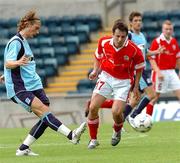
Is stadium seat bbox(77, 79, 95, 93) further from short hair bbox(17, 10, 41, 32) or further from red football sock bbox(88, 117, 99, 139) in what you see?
short hair bbox(17, 10, 41, 32)

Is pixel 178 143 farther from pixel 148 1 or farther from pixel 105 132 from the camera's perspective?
pixel 148 1

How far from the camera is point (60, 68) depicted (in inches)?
1073

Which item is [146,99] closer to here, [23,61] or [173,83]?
[173,83]

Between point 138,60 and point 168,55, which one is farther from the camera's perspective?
point 168,55

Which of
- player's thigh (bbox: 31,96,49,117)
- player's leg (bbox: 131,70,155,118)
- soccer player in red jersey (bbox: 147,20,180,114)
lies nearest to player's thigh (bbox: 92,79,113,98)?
player's thigh (bbox: 31,96,49,117)

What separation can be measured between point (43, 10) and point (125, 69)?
1682 centimetres

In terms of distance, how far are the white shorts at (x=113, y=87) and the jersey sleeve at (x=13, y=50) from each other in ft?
5.67

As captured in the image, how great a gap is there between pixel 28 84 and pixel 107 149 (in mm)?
1639

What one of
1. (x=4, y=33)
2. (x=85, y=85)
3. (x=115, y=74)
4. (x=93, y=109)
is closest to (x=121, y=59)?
(x=115, y=74)

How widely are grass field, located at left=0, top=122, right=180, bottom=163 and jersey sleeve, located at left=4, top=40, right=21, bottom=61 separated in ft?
4.39

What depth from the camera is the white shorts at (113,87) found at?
13016mm

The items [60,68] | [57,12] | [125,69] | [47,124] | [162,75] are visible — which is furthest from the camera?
[57,12]

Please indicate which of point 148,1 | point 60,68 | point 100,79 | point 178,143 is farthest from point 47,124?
point 148,1

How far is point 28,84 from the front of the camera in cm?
1213
